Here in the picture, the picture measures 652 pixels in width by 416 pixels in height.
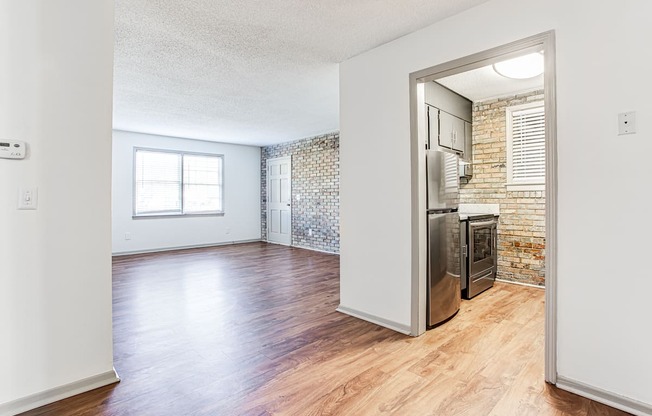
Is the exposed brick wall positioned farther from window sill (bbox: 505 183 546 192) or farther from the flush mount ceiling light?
the flush mount ceiling light

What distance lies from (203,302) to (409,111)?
9.43 feet

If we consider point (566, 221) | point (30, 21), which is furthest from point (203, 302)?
point (566, 221)

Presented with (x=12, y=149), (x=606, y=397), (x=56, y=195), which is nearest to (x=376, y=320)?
(x=606, y=397)

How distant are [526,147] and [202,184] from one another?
255 inches

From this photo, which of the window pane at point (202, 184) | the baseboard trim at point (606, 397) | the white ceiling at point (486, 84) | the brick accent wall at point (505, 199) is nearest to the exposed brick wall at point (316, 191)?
the window pane at point (202, 184)

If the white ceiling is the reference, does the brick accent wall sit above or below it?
below

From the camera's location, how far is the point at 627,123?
175 cm

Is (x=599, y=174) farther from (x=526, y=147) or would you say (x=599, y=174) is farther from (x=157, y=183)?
(x=157, y=183)

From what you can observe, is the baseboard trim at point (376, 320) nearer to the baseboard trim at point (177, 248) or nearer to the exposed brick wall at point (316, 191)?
the exposed brick wall at point (316, 191)

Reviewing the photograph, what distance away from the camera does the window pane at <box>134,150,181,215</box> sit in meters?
6.81

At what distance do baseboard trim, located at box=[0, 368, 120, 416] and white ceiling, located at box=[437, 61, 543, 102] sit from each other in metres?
3.67

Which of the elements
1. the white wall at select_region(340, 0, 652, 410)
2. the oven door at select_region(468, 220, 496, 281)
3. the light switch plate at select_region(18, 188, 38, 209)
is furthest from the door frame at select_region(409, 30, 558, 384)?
the light switch plate at select_region(18, 188, 38, 209)

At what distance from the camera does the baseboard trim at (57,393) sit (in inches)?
68.2

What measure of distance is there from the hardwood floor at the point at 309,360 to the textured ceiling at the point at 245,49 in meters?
2.48
